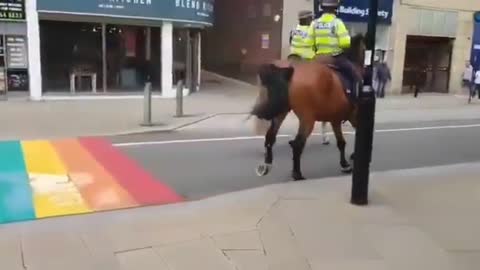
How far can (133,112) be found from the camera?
1461 centimetres

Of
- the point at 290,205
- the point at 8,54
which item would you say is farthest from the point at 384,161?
the point at 8,54

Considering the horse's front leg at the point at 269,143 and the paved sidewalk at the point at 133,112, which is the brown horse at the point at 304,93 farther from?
the paved sidewalk at the point at 133,112

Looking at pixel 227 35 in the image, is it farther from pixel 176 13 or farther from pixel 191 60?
pixel 176 13

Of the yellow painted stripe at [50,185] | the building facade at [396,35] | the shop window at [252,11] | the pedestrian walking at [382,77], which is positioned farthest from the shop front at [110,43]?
the yellow painted stripe at [50,185]

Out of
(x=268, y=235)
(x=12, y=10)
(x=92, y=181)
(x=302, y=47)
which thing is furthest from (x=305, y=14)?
(x=268, y=235)

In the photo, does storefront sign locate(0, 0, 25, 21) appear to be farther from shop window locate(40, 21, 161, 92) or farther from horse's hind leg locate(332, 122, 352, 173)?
horse's hind leg locate(332, 122, 352, 173)

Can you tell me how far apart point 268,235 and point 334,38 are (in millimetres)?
3504

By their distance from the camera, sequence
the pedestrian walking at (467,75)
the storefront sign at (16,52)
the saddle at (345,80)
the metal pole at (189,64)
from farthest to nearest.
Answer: the pedestrian walking at (467,75)
the metal pole at (189,64)
the storefront sign at (16,52)
the saddle at (345,80)

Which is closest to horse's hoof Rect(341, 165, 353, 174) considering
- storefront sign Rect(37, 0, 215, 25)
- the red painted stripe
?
the red painted stripe

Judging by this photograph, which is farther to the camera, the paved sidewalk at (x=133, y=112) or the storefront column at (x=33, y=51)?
the storefront column at (x=33, y=51)

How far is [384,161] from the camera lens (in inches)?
372

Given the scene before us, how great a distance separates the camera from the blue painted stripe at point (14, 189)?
5922 millimetres

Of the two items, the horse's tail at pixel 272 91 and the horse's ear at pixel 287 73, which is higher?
the horse's ear at pixel 287 73

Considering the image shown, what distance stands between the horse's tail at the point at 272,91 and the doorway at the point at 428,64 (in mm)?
18884
